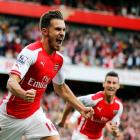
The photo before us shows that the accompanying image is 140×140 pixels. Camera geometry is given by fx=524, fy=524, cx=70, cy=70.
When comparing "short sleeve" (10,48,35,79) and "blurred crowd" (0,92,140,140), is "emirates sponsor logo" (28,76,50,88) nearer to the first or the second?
"short sleeve" (10,48,35,79)

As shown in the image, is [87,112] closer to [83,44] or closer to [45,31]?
[45,31]

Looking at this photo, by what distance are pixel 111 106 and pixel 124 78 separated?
13.4 m

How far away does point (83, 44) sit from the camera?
22.1 m

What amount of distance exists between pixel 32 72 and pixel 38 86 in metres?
0.22

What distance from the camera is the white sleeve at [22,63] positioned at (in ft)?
19.8

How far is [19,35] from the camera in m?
21.2

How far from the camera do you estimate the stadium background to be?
20.0m

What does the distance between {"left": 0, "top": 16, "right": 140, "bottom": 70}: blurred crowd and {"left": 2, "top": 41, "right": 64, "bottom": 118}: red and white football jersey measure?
12.9 m

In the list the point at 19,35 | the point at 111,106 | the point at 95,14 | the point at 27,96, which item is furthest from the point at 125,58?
the point at 27,96

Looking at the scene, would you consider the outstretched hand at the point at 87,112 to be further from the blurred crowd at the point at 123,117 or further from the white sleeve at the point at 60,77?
the blurred crowd at the point at 123,117

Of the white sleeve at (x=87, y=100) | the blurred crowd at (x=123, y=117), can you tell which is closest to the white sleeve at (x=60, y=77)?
the white sleeve at (x=87, y=100)

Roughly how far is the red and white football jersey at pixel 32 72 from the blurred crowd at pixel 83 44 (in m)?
12.9

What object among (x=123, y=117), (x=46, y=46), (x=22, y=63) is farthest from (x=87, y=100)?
(x=123, y=117)

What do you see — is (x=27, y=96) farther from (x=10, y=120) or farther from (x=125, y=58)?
(x=125, y=58)
